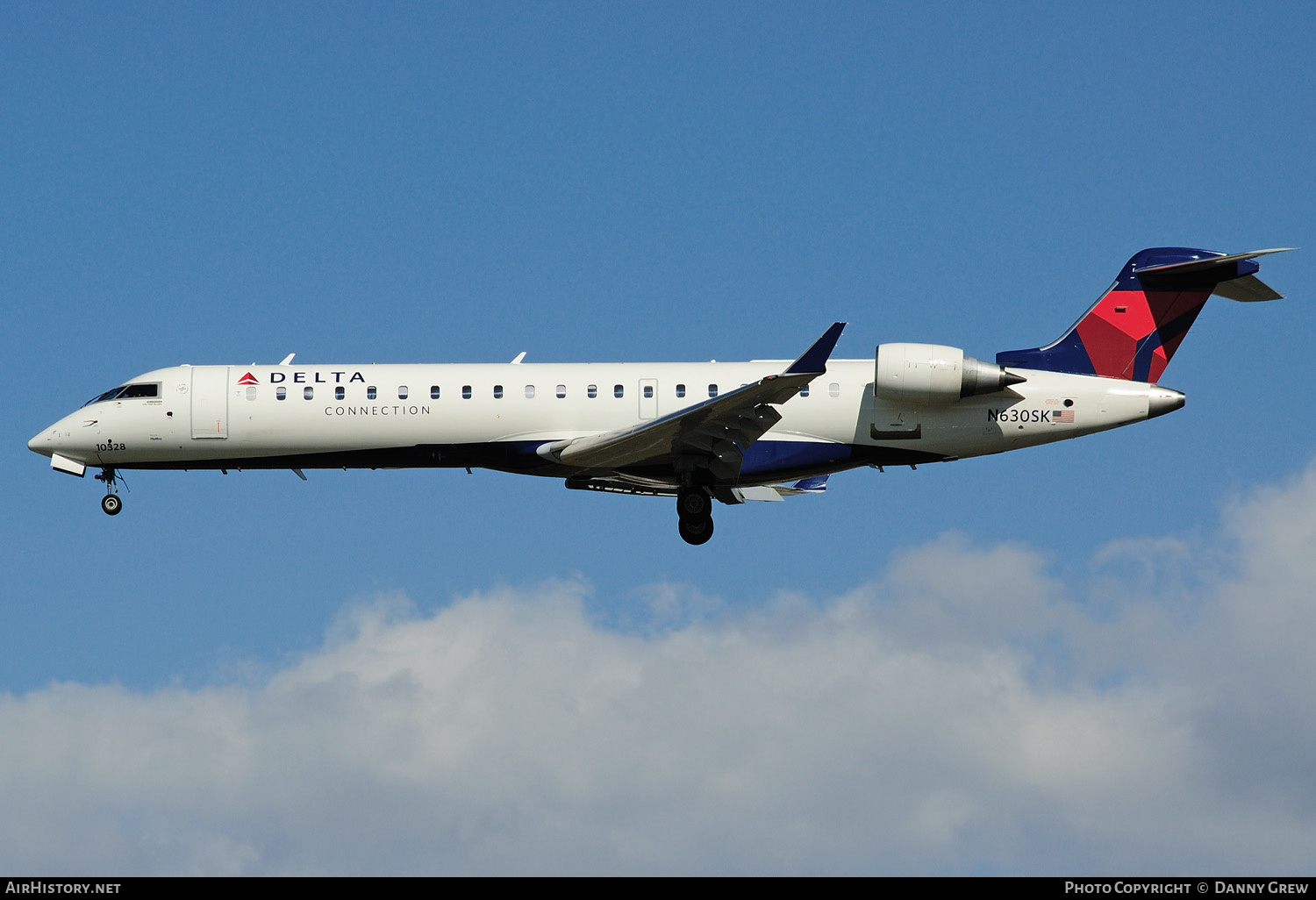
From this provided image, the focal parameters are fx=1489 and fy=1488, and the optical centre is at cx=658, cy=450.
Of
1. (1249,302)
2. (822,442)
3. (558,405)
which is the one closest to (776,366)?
(822,442)

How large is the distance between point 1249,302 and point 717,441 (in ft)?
39.0

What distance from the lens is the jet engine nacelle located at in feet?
95.7

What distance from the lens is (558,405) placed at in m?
30.4

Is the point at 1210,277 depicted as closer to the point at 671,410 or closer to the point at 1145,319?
the point at 1145,319

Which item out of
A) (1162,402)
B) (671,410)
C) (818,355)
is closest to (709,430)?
(671,410)

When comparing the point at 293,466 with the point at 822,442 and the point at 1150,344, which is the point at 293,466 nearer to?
the point at 822,442

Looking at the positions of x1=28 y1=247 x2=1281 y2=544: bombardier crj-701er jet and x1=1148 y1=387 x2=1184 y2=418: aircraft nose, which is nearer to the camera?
x1=28 y1=247 x2=1281 y2=544: bombardier crj-701er jet

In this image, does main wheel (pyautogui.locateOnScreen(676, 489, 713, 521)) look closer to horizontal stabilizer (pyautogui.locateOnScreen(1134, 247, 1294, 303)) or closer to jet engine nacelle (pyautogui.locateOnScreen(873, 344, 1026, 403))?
jet engine nacelle (pyautogui.locateOnScreen(873, 344, 1026, 403))

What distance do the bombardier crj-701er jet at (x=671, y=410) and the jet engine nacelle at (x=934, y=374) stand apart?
38 mm

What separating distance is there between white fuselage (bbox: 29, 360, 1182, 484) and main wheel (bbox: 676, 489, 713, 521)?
0.80m

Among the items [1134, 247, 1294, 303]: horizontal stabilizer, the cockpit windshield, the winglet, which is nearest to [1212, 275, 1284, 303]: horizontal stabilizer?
[1134, 247, 1294, 303]: horizontal stabilizer

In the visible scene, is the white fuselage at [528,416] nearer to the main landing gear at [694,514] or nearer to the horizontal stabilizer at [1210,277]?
the main landing gear at [694,514]

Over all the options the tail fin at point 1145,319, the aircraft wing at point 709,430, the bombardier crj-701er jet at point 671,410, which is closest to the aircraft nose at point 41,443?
the bombardier crj-701er jet at point 671,410
